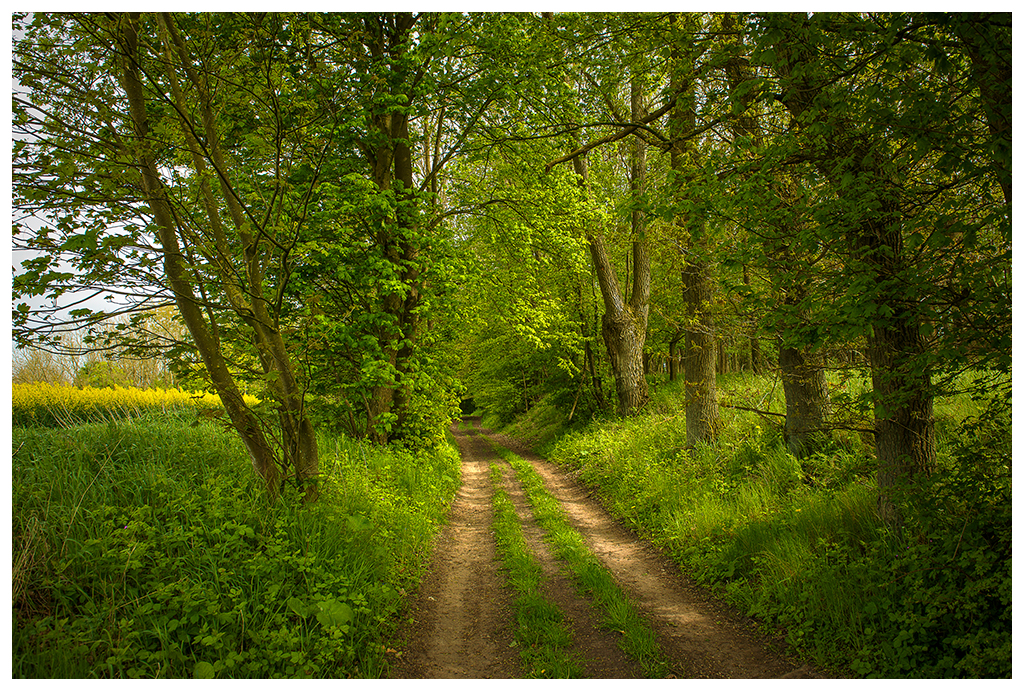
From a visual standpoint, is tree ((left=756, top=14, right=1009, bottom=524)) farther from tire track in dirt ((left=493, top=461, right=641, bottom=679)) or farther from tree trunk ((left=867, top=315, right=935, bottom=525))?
tire track in dirt ((left=493, top=461, right=641, bottom=679))

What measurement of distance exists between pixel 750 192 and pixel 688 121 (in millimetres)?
2314

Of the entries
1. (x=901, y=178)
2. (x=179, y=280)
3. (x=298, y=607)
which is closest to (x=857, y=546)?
(x=901, y=178)

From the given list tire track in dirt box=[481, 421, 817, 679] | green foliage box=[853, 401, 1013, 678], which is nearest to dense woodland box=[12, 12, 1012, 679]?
green foliage box=[853, 401, 1013, 678]

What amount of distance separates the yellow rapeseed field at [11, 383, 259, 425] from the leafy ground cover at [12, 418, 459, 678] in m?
0.88

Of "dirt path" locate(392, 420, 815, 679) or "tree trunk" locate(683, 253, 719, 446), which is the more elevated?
"tree trunk" locate(683, 253, 719, 446)

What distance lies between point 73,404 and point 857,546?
9544 millimetres

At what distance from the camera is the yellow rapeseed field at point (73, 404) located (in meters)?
5.90

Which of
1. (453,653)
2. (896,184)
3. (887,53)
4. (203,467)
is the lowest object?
(453,653)

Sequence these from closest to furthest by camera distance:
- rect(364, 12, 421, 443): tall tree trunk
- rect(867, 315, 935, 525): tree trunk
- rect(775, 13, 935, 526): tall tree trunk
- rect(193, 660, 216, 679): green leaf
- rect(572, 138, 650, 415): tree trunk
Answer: rect(193, 660, 216, 679): green leaf, rect(775, 13, 935, 526): tall tree trunk, rect(867, 315, 935, 525): tree trunk, rect(364, 12, 421, 443): tall tree trunk, rect(572, 138, 650, 415): tree trunk

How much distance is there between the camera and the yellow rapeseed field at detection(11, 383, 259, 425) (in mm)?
5902

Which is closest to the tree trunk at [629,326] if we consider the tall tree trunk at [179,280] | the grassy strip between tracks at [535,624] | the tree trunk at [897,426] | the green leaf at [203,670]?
the grassy strip between tracks at [535,624]

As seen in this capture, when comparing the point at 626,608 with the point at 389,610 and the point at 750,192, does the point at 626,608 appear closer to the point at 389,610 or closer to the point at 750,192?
the point at 389,610

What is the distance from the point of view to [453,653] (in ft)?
12.9
